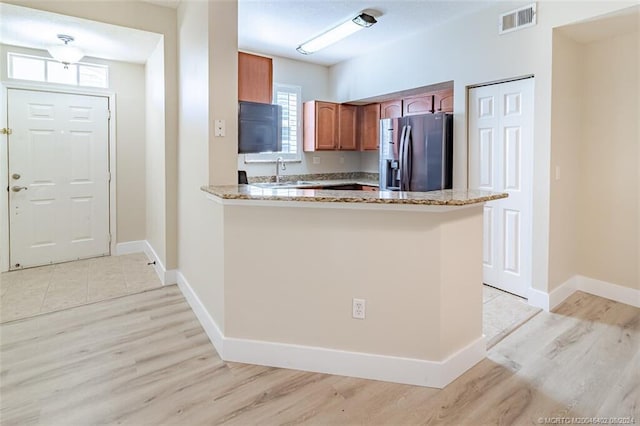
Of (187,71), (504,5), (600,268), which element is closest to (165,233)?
(187,71)

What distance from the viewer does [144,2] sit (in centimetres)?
335

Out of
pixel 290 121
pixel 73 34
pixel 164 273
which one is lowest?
pixel 164 273

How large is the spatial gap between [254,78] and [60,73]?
225 centimetres

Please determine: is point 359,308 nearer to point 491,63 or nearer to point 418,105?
point 491,63

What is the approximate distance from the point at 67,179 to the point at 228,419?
3824mm

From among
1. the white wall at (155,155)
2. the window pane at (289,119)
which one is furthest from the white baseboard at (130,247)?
the window pane at (289,119)

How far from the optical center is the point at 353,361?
212 cm

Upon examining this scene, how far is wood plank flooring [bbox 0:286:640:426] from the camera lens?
1.82 m

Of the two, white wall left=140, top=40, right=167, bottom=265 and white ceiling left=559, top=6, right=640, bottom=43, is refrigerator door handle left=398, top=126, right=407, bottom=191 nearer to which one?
white ceiling left=559, top=6, right=640, bottom=43

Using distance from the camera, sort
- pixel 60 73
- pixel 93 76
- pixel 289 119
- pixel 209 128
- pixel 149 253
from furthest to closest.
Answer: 1. pixel 289 119
2. pixel 149 253
3. pixel 93 76
4. pixel 60 73
5. pixel 209 128

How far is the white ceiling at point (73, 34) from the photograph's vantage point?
Result: 309cm

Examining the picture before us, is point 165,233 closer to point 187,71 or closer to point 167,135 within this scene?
point 167,135

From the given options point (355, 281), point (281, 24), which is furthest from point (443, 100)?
point (355, 281)

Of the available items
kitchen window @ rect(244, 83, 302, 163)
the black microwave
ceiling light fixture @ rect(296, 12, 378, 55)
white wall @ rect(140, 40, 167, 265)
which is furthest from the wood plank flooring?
kitchen window @ rect(244, 83, 302, 163)
